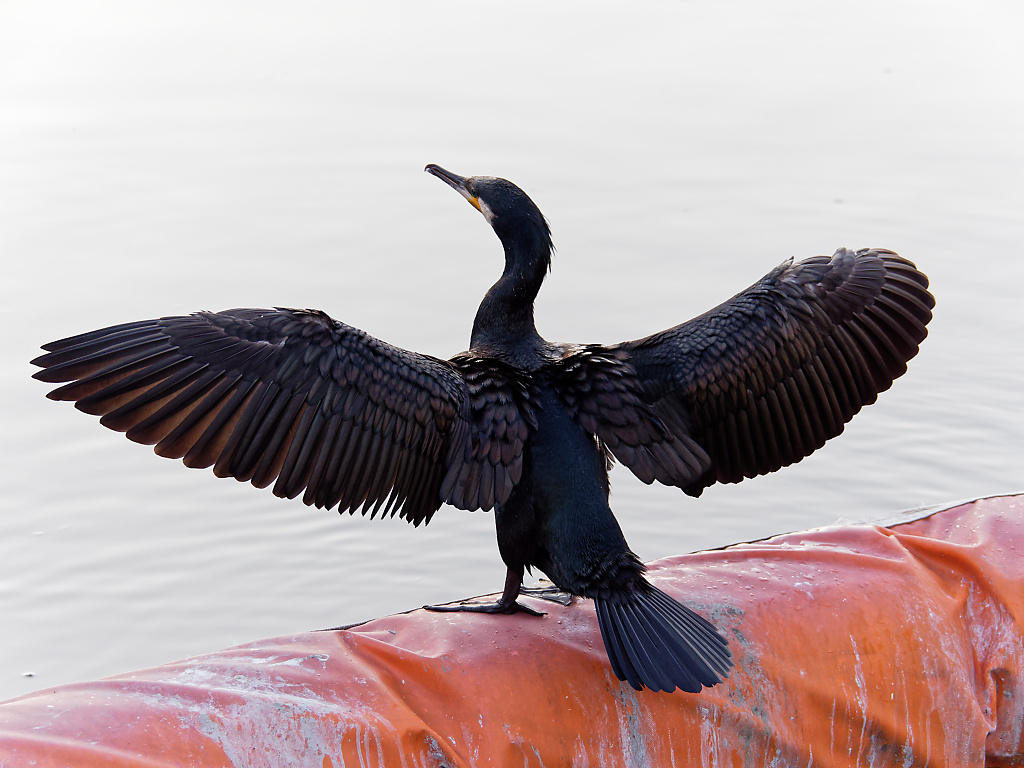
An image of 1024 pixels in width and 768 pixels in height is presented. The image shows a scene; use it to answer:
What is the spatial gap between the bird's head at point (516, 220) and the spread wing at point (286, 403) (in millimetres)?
581

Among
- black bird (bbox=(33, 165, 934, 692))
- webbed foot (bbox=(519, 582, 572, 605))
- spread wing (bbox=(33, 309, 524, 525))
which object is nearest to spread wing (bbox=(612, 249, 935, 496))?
black bird (bbox=(33, 165, 934, 692))

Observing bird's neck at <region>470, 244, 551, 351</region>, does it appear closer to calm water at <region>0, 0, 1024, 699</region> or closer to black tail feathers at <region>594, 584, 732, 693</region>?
black tail feathers at <region>594, 584, 732, 693</region>

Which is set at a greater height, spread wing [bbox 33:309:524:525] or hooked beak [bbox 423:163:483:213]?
hooked beak [bbox 423:163:483:213]

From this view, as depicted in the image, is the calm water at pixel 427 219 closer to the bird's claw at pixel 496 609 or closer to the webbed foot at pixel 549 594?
the webbed foot at pixel 549 594

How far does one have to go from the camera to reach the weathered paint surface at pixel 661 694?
238cm

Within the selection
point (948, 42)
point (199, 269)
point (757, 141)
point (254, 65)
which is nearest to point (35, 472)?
point (199, 269)

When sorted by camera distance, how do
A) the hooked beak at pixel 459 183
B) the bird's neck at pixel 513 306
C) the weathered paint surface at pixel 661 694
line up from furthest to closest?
the hooked beak at pixel 459 183 < the bird's neck at pixel 513 306 < the weathered paint surface at pixel 661 694

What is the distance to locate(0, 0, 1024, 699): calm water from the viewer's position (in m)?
4.73

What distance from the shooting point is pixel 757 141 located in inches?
315

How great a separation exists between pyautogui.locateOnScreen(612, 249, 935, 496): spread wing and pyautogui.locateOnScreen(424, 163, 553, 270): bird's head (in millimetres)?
389

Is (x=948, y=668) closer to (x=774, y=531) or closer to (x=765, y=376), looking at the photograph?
(x=765, y=376)

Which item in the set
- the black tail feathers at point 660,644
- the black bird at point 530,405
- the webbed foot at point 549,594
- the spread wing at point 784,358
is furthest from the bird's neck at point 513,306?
→ the black tail feathers at point 660,644

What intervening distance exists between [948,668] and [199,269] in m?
4.71

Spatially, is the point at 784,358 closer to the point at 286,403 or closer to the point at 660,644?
the point at 660,644
